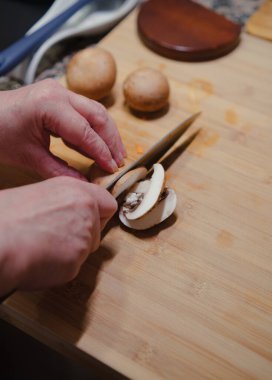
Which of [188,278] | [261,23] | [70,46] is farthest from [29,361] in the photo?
[261,23]

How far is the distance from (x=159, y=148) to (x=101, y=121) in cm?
18

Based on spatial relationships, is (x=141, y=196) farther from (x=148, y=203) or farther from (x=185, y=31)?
(x=185, y=31)

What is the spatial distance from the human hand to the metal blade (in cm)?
4

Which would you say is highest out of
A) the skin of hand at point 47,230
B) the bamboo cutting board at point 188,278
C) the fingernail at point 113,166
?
the skin of hand at point 47,230

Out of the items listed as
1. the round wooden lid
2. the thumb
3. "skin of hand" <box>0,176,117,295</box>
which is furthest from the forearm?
the round wooden lid

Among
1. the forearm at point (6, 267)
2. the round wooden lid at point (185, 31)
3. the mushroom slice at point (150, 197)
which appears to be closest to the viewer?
the forearm at point (6, 267)

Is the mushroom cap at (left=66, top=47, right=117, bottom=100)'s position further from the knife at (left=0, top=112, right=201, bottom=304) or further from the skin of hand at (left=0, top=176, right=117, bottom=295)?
the skin of hand at (left=0, top=176, right=117, bottom=295)

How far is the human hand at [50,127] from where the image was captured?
99cm

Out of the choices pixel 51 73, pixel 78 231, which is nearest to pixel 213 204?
pixel 78 231

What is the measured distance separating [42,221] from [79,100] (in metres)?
0.36

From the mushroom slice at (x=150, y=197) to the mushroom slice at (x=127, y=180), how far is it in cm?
4

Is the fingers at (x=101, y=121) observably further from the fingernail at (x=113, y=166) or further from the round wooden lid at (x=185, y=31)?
the round wooden lid at (x=185, y=31)

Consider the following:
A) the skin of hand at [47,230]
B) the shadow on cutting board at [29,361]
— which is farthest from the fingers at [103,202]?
the shadow on cutting board at [29,361]

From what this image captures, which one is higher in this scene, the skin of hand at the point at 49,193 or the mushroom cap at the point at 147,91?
the skin of hand at the point at 49,193
